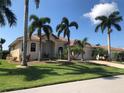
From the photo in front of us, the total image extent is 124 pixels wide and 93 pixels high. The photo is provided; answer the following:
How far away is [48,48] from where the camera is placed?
41812 mm

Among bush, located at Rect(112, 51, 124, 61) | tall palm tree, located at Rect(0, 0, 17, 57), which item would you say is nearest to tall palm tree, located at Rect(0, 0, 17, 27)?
tall palm tree, located at Rect(0, 0, 17, 57)

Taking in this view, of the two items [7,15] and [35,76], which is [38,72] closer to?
[35,76]

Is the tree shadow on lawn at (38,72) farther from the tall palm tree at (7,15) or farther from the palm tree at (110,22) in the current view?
the palm tree at (110,22)

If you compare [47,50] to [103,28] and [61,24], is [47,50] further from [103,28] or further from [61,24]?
[103,28]

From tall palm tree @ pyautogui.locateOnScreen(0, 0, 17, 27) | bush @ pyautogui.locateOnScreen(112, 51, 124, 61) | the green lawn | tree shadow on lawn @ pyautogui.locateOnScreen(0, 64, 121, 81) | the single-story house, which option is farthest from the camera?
bush @ pyautogui.locateOnScreen(112, 51, 124, 61)

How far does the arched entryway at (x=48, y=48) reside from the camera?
40725 mm

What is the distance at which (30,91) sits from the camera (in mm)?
12539

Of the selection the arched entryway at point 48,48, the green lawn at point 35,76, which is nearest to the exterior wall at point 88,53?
the arched entryway at point 48,48

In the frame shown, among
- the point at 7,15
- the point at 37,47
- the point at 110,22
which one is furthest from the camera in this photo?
the point at 110,22

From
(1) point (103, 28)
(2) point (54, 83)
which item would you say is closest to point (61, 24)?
Answer: (1) point (103, 28)

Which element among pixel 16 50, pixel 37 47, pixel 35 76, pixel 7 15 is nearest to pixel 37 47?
pixel 37 47

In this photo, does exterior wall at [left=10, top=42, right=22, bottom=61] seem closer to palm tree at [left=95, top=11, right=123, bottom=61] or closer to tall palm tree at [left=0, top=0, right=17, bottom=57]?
tall palm tree at [left=0, top=0, right=17, bottom=57]

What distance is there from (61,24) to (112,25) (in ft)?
50.0

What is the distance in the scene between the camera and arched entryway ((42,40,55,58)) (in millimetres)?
40725
